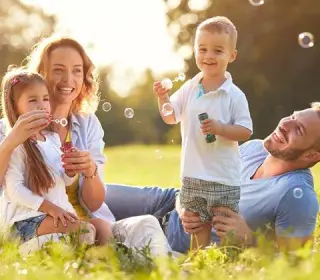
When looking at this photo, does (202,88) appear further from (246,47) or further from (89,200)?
(246,47)

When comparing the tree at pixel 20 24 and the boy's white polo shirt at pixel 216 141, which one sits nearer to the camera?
the boy's white polo shirt at pixel 216 141

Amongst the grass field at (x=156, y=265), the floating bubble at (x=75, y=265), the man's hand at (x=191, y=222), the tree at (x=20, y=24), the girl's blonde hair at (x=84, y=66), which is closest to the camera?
the grass field at (x=156, y=265)

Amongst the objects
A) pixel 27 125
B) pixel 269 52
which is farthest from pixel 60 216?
pixel 269 52

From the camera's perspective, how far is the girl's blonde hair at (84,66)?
14.4 feet

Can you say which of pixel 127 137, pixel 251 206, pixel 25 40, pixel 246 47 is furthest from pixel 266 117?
pixel 251 206

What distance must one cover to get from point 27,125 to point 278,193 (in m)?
1.21

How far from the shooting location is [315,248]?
163 inches

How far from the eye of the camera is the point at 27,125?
3.83m

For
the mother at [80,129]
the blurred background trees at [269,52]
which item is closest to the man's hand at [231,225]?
the mother at [80,129]

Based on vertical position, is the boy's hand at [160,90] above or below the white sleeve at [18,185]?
above

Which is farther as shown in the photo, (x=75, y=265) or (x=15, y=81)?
(x=15, y=81)

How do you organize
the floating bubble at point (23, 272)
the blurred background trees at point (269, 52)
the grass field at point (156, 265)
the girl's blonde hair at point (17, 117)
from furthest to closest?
the blurred background trees at point (269, 52) → the girl's blonde hair at point (17, 117) → the floating bubble at point (23, 272) → the grass field at point (156, 265)

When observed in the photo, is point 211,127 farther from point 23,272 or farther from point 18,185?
point 23,272

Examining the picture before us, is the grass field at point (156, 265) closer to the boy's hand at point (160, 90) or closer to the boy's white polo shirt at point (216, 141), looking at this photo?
the boy's white polo shirt at point (216, 141)
